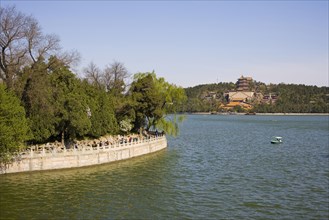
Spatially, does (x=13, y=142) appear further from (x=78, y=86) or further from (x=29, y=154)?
(x=78, y=86)

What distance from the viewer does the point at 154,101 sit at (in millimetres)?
45750

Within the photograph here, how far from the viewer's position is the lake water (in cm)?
2144

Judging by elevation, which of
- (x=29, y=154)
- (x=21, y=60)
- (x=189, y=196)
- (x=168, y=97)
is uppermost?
(x=21, y=60)

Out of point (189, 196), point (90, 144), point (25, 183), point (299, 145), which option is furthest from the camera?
point (299, 145)

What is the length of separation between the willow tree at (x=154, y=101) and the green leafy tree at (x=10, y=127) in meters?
17.0

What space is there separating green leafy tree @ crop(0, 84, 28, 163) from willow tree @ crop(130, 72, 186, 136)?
667 inches

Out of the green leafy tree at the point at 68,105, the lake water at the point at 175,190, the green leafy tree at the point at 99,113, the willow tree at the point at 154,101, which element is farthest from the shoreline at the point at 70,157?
the willow tree at the point at 154,101

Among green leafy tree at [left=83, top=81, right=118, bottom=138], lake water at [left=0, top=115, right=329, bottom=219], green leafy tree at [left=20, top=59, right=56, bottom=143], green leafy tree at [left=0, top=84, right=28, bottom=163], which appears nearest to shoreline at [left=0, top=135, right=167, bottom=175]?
lake water at [left=0, top=115, right=329, bottom=219]

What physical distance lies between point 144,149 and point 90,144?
6611 mm

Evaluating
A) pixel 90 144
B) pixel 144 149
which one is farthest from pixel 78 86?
pixel 144 149

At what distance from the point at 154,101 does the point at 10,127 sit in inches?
785

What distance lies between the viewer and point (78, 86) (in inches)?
1567

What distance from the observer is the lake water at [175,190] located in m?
21.4

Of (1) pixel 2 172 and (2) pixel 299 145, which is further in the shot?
(2) pixel 299 145
